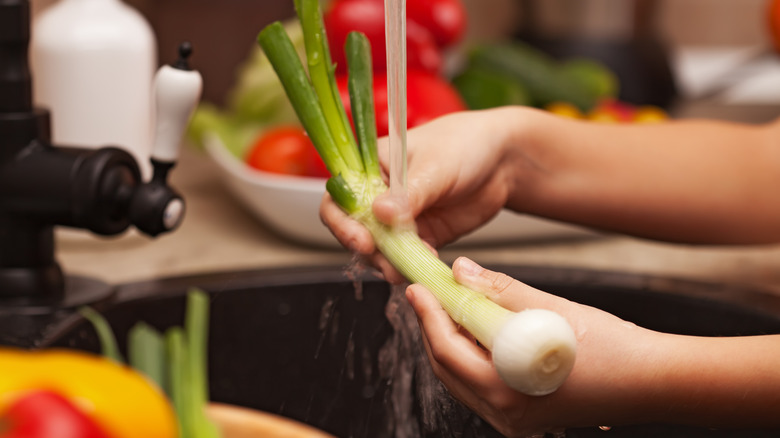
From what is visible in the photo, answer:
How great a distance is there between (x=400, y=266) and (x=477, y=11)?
5.82 ft

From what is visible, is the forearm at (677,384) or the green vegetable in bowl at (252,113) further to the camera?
the green vegetable in bowl at (252,113)

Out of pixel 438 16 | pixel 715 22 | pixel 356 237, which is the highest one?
pixel 715 22

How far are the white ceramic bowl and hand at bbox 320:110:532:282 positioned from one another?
0.29 meters

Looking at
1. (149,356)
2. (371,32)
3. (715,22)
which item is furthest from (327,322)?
(715,22)

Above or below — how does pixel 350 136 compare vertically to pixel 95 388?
above

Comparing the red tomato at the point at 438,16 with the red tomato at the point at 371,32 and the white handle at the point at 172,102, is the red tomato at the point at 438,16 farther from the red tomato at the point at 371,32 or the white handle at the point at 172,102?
the white handle at the point at 172,102

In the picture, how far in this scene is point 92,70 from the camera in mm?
981

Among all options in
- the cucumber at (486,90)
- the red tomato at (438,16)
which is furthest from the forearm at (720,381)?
the red tomato at (438,16)

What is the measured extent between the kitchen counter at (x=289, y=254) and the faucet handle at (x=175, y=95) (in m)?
0.23

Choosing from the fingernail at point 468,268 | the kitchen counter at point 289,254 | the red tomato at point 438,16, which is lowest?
the kitchen counter at point 289,254

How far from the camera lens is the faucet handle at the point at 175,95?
683 millimetres

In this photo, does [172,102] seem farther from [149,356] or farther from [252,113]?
[252,113]

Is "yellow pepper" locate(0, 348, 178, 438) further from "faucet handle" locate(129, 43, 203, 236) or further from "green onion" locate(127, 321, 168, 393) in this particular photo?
"faucet handle" locate(129, 43, 203, 236)

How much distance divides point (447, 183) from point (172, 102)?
0.71ft
